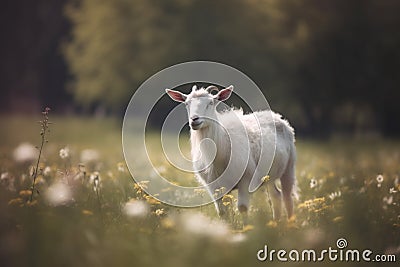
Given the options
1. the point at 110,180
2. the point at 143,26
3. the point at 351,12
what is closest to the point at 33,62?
the point at 143,26

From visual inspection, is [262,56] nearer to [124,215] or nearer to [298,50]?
[298,50]

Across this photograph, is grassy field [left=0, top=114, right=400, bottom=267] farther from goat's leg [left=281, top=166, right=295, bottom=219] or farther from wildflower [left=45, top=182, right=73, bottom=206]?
goat's leg [left=281, top=166, right=295, bottom=219]

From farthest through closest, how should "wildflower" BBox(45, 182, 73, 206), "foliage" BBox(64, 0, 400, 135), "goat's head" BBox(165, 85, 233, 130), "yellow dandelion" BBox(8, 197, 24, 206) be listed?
1. "foliage" BBox(64, 0, 400, 135)
2. "goat's head" BBox(165, 85, 233, 130)
3. "yellow dandelion" BBox(8, 197, 24, 206)
4. "wildflower" BBox(45, 182, 73, 206)

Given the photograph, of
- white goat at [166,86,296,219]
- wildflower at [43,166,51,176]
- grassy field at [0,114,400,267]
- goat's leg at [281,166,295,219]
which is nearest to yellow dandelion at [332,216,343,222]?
grassy field at [0,114,400,267]

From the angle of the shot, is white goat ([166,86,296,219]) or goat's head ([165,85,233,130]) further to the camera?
white goat ([166,86,296,219])

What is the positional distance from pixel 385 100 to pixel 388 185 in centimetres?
2487

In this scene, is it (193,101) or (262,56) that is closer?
(193,101)

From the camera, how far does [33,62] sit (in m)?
44.2

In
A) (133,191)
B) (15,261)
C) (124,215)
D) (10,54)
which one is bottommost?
(15,261)

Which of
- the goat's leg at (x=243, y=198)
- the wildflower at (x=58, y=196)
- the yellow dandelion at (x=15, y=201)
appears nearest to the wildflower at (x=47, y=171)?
the yellow dandelion at (x=15, y=201)

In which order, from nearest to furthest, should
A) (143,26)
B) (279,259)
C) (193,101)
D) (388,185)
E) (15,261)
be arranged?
(15,261), (279,259), (193,101), (388,185), (143,26)

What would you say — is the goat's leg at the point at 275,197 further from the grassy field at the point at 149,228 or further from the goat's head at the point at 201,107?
the goat's head at the point at 201,107

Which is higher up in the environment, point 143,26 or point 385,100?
point 143,26

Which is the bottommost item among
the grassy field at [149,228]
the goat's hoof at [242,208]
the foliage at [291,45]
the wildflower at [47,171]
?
the grassy field at [149,228]
